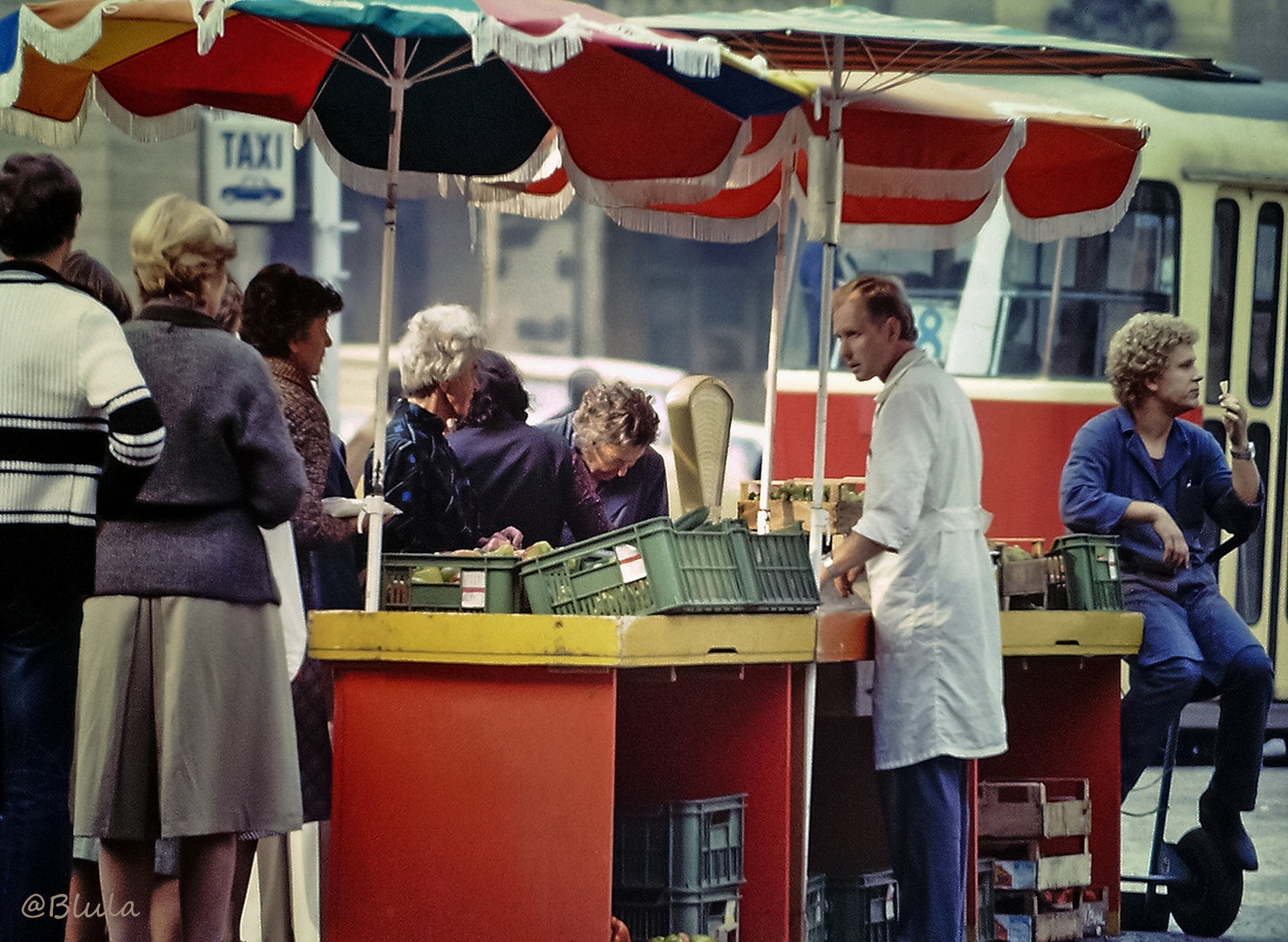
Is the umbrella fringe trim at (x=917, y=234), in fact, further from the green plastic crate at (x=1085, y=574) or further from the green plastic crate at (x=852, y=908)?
the green plastic crate at (x=852, y=908)

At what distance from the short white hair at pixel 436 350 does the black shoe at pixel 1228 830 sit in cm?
322

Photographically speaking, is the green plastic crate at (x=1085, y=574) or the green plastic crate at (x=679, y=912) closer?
the green plastic crate at (x=679, y=912)

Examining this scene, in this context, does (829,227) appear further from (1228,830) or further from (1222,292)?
(1222,292)

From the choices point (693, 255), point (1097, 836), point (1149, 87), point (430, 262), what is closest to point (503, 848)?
point (1097, 836)

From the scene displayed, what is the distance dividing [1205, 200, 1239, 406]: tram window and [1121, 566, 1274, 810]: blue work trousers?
185 inches

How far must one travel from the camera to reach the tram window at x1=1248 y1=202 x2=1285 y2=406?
11.0 m

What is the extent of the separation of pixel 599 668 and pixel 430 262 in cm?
939

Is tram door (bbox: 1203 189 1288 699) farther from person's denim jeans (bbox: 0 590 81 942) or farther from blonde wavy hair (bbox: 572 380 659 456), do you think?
person's denim jeans (bbox: 0 590 81 942)

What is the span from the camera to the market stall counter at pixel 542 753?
4.69m

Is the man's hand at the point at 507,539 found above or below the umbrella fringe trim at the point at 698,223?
below

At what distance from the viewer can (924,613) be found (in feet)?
17.6

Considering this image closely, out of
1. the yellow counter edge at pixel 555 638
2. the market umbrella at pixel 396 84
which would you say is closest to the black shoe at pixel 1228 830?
the yellow counter edge at pixel 555 638

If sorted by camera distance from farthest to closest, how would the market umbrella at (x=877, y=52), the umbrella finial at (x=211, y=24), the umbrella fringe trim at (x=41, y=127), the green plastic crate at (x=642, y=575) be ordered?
the market umbrella at (x=877, y=52)
the umbrella fringe trim at (x=41, y=127)
the green plastic crate at (x=642, y=575)
the umbrella finial at (x=211, y=24)

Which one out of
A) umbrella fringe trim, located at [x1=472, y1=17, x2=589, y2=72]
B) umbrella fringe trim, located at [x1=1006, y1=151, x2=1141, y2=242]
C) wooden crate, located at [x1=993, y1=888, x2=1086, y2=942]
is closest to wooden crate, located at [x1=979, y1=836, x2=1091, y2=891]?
wooden crate, located at [x1=993, y1=888, x2=1086, y2=942]
